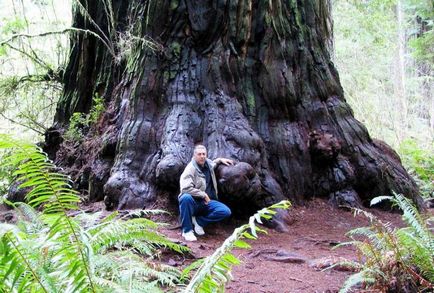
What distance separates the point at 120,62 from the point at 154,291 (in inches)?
237

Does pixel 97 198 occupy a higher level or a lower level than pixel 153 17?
lower

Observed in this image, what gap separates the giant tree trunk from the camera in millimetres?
6684

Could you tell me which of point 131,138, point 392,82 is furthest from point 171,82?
point 392,82

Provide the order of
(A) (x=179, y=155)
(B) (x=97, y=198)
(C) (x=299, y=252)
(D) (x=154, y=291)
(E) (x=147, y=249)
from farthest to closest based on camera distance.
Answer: (B) (x=97, y=198)
(A) (x=179, y=155)
(C) (x=299, y=252)
(E) (x=147, y=249)
(D) (x=154, y=291)

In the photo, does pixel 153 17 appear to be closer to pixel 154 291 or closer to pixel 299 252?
pixel 299 252

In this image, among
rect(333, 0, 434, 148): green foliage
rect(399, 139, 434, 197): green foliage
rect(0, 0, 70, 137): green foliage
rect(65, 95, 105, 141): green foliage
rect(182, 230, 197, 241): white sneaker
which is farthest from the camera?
rect(333, 0, 434, 148): green foliage

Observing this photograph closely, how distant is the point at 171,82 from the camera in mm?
7055

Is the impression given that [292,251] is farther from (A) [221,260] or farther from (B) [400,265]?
(A) [221,260]

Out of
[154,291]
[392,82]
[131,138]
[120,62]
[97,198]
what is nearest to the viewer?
[154,291]

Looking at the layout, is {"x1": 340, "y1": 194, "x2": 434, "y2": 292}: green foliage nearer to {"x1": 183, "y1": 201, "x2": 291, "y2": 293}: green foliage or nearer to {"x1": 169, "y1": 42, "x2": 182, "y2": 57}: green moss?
{"x1": 183, "y1": 201, "x2": 291, "y2": 293}: green foliage

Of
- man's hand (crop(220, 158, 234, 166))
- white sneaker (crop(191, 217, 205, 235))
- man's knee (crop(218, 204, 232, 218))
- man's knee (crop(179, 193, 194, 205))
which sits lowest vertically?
white sneaker (crop(191, 217, 205, 235))

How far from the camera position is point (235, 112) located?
23.0 ft

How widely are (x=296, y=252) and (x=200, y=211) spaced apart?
4.46 feet

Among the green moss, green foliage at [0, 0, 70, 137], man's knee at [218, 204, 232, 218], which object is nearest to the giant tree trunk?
the green moss
